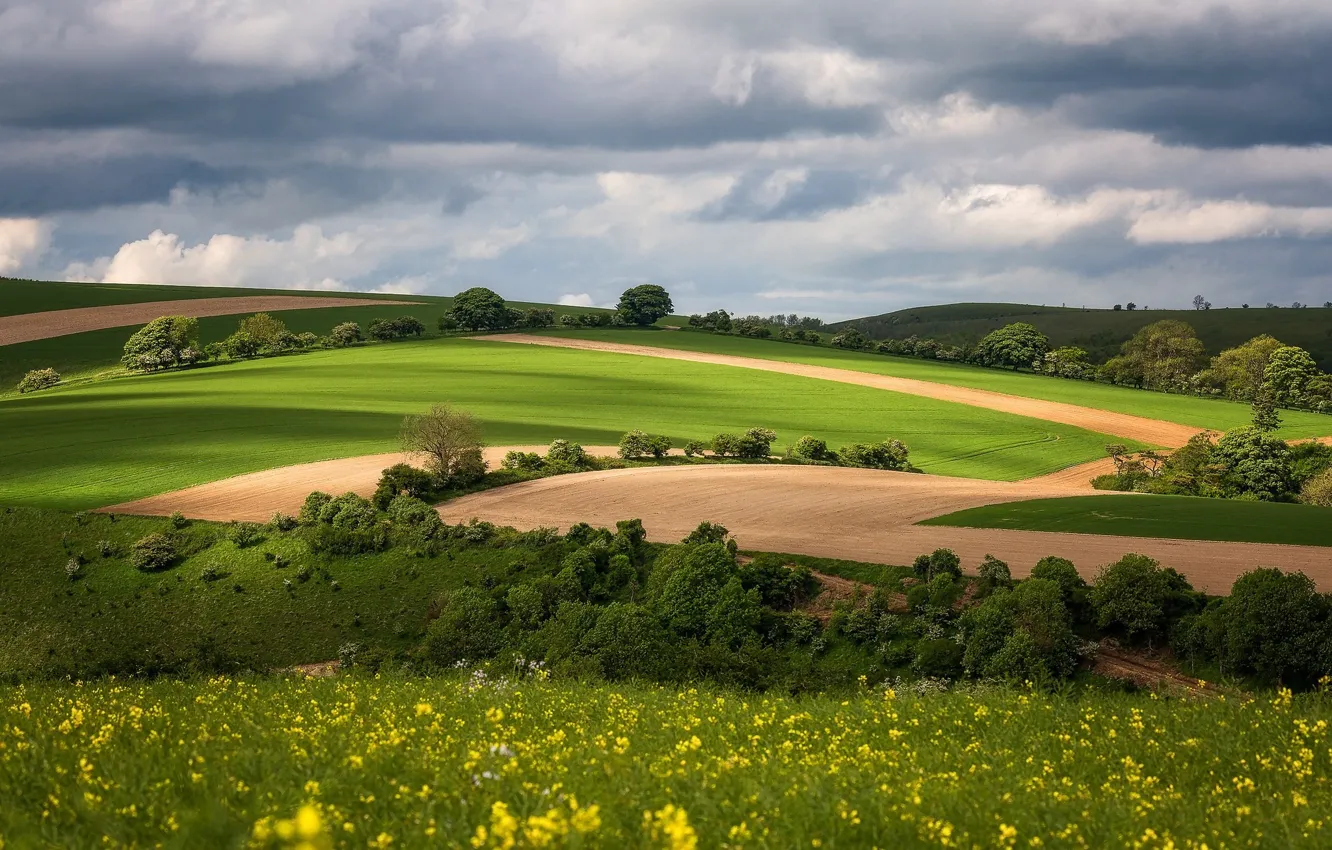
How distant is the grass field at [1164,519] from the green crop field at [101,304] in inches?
4216

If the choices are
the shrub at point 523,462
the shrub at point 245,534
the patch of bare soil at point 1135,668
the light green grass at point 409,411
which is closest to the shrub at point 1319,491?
the light green grass at point 409,411

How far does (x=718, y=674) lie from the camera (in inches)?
1123

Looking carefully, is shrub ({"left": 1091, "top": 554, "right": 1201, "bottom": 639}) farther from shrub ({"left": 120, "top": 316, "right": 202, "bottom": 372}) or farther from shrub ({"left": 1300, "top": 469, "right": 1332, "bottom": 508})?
shrub ({"left": 120, "top": 316, "right": 202, "bottom": 372})

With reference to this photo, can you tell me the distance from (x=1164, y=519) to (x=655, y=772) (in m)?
43.7

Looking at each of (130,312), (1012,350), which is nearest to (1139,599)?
(1012,350)

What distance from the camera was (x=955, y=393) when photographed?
10800 cm

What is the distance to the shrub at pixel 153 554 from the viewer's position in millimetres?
42719

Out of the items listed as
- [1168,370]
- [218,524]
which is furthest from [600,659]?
[1168,370]

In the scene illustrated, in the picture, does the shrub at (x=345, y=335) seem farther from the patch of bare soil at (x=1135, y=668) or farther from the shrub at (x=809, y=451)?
the patch of bare soil at (x=1135, y=668)

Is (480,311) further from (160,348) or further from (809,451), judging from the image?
(809,451)

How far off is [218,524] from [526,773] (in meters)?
43.3

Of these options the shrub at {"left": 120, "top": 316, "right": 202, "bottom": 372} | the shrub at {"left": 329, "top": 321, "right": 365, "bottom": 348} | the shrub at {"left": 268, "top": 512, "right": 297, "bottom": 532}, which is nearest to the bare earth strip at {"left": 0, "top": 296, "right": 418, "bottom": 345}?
the shrub at {"left": 120, "top": 316, "right": 202, "bottom": 372}

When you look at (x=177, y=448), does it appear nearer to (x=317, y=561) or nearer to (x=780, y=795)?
(x=317, y=561)

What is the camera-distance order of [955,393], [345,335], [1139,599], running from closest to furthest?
[1139,599] → [955,393] → [345,335]
